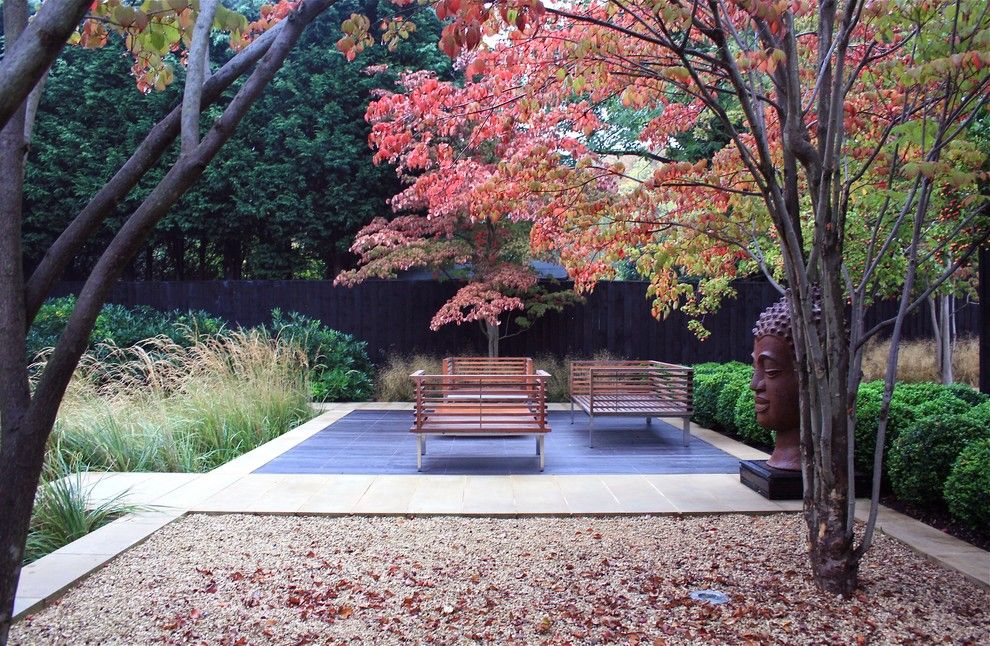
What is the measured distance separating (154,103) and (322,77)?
3.70 m

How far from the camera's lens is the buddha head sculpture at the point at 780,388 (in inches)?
219

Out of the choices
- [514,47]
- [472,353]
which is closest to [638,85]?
[514,47]

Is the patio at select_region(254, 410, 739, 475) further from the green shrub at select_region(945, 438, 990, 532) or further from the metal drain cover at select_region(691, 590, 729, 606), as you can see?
the metal drain cover at select_region(691, 590, 729, 606)

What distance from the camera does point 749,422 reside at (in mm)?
7551

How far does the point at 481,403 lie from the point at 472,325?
683 cm

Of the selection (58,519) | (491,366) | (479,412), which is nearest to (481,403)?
(479,412)

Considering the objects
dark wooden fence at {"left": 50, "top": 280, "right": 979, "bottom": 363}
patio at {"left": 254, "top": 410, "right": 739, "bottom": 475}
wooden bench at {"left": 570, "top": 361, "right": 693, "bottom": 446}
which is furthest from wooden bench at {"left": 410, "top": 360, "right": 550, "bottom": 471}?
dark wooden fence at {"left": 50, "top": 280, "right": 979, "bottom": 363}

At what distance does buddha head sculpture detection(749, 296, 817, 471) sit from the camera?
5.56 metres

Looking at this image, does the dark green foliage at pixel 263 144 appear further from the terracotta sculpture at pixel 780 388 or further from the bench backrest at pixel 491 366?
the terracotta sculpture at pixel 780 388

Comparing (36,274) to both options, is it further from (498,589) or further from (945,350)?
(945,350)

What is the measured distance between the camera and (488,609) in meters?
3.50

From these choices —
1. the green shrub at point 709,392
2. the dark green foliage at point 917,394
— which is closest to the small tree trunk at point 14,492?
the dark green foliage at point 917,394

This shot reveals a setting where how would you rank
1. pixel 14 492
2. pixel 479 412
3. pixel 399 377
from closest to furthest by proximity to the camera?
pixel 14 492 → pixel 479 412 → pixel 399 377

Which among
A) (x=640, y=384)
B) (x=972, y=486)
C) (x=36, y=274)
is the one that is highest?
(x=36, y=274)
